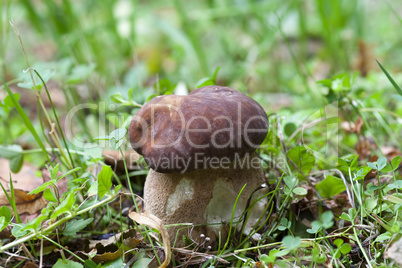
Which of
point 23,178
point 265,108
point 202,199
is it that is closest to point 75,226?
point 202,199

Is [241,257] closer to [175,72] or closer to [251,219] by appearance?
[251,219]

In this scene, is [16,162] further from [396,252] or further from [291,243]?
[396,252]

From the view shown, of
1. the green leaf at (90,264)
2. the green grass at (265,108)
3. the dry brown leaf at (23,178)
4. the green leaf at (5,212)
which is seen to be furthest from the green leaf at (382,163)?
the dry brown leaf at (23,178)

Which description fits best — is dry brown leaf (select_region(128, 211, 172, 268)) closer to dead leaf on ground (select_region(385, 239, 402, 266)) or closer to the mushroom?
the mushroom

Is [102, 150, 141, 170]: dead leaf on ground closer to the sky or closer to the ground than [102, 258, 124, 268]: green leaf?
closer to the sky

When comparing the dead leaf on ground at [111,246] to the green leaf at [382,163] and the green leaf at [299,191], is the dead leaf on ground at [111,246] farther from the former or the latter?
the green leaf at [382,163]

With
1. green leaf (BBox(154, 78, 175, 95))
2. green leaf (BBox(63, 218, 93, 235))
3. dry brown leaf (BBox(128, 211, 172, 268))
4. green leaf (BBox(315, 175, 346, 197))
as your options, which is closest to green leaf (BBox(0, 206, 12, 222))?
green leaf (BBox(63, 218, 93, 235))

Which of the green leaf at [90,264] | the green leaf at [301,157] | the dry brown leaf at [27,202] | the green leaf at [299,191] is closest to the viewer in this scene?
the green leaf at [90,264]
